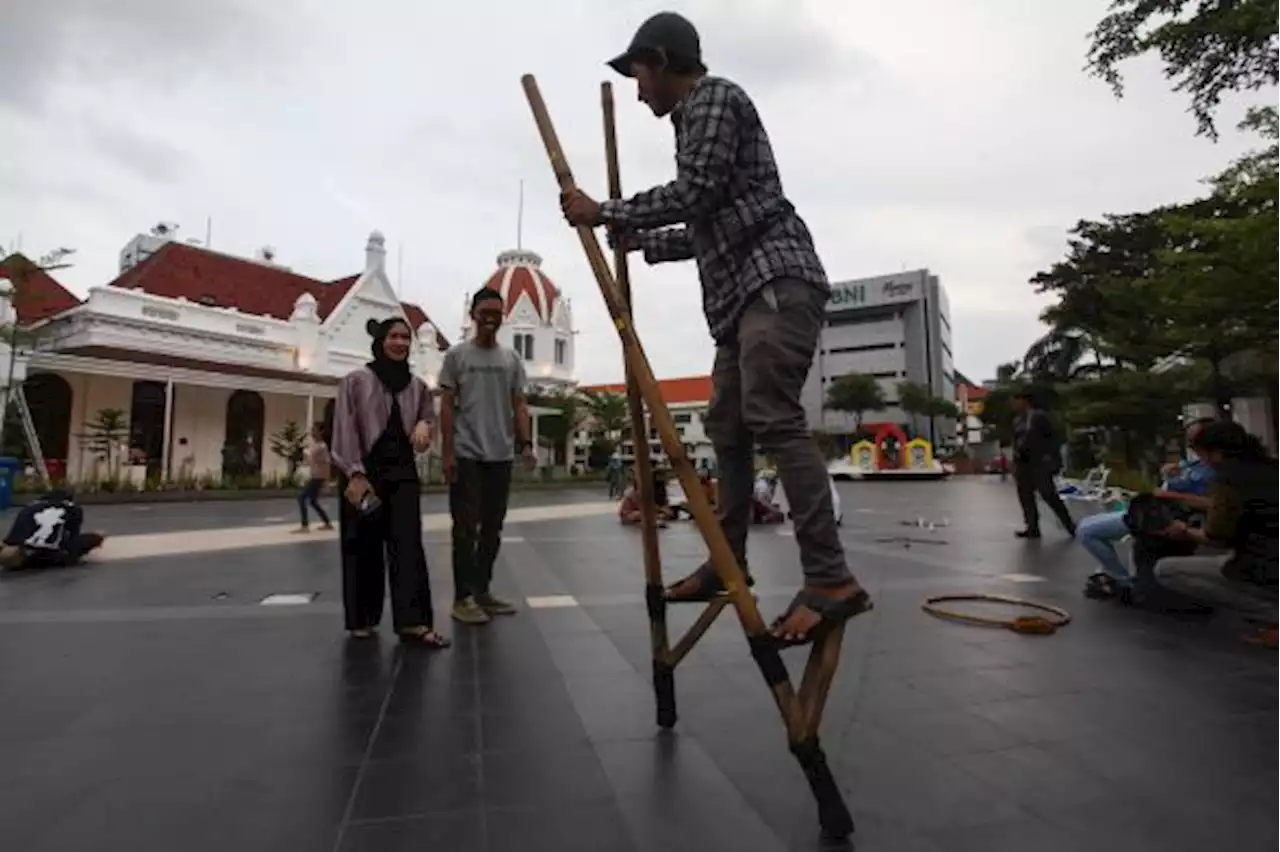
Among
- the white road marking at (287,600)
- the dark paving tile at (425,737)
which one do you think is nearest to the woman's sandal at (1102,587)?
the dark paving tile at (425,737)

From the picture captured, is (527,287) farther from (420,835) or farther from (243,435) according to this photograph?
(420,835)

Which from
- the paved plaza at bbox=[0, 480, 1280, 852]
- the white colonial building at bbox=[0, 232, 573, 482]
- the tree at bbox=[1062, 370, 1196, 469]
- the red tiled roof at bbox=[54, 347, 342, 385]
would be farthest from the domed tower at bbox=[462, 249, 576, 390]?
the paved plaza at bbox=[0, 480, 1280, 852]

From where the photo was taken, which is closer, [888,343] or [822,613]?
[822,613]

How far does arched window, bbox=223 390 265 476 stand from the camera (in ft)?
80.3

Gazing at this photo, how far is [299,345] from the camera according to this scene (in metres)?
27.5

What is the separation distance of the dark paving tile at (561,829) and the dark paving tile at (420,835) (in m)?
0.03

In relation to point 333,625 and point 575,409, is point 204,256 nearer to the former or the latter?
point 575,409

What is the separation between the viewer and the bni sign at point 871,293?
8100cm

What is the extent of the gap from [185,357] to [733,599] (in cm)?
2679

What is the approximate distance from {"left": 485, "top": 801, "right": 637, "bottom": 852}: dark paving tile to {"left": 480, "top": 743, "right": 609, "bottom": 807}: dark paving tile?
4 cm

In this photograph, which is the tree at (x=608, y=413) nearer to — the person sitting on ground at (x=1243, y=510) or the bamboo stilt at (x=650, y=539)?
the person sitting on ground at (x=1243, y=510)

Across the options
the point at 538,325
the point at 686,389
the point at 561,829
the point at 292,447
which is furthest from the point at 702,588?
the point at 686,389

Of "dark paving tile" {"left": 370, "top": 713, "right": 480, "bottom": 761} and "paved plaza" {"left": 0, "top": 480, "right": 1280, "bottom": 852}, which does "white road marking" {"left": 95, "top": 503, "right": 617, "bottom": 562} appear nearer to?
"paved plaza" {"left": 0, "top": 480, "right": 1280, "bottom": 852}

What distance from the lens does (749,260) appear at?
189 cm
